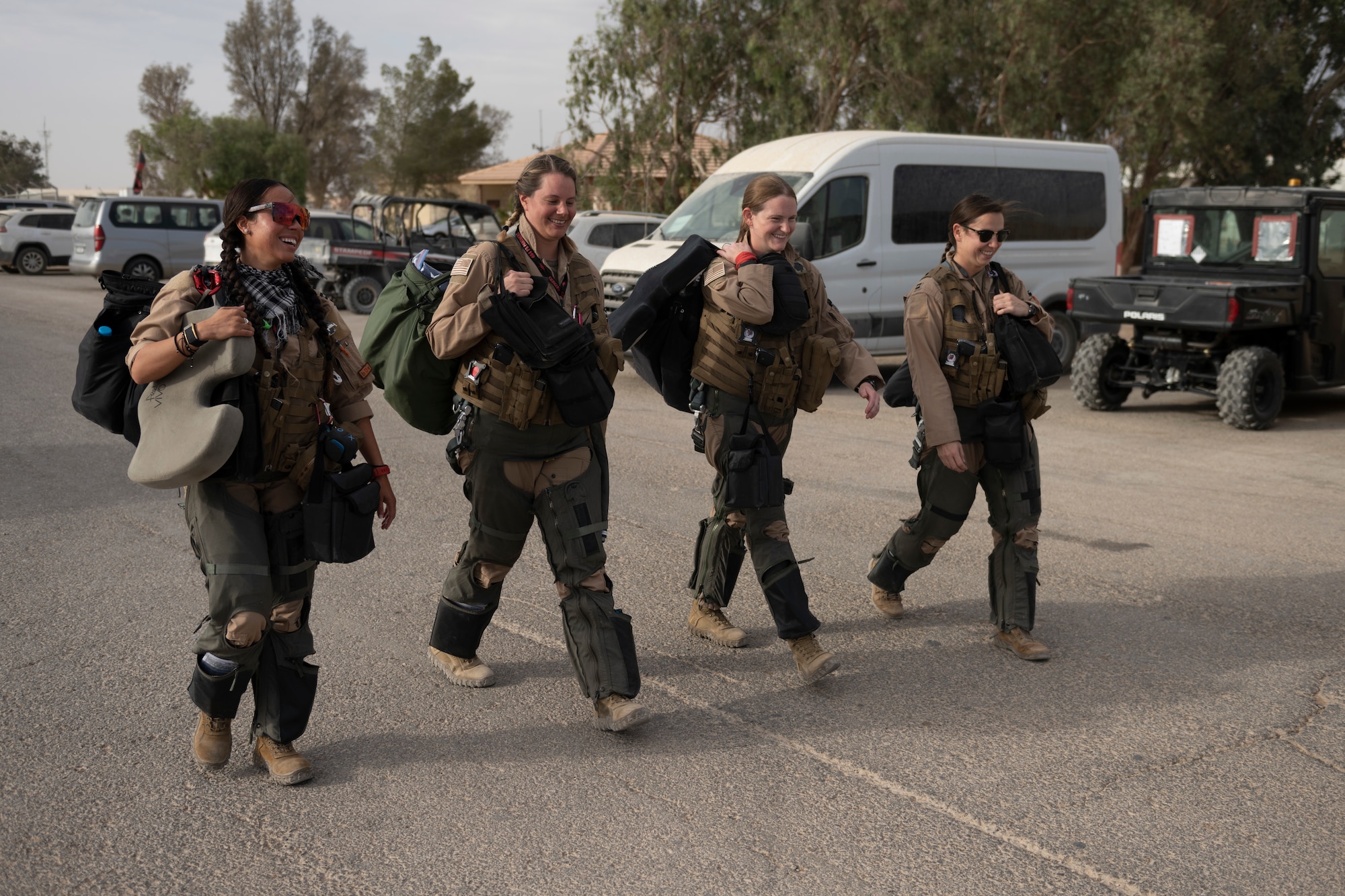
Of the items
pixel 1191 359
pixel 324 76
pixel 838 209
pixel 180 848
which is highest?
pixel 324 76

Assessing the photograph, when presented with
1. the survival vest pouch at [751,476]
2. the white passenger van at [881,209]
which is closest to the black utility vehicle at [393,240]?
the white passenger van at [881,209]

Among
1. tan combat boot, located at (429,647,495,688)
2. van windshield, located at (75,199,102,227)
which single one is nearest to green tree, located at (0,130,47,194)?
van windshield, located at (75,199,102,227)

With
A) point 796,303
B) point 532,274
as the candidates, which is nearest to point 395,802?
point 532,274

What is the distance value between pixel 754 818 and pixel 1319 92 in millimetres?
31423

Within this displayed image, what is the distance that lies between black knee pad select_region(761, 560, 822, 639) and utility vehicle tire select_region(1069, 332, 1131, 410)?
755 cm

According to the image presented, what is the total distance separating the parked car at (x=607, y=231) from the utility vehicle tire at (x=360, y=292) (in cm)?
352

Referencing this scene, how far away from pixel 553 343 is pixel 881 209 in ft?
28.8

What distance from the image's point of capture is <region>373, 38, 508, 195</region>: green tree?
51.9 metres

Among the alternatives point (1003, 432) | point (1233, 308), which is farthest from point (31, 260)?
point (1003, 432)

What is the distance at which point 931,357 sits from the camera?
4.44 m

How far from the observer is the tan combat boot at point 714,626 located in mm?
4617

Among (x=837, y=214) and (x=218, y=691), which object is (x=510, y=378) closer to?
(x=218, y=691)

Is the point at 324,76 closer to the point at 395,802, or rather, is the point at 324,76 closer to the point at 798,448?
the point at 798,448

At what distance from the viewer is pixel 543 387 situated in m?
3.68
